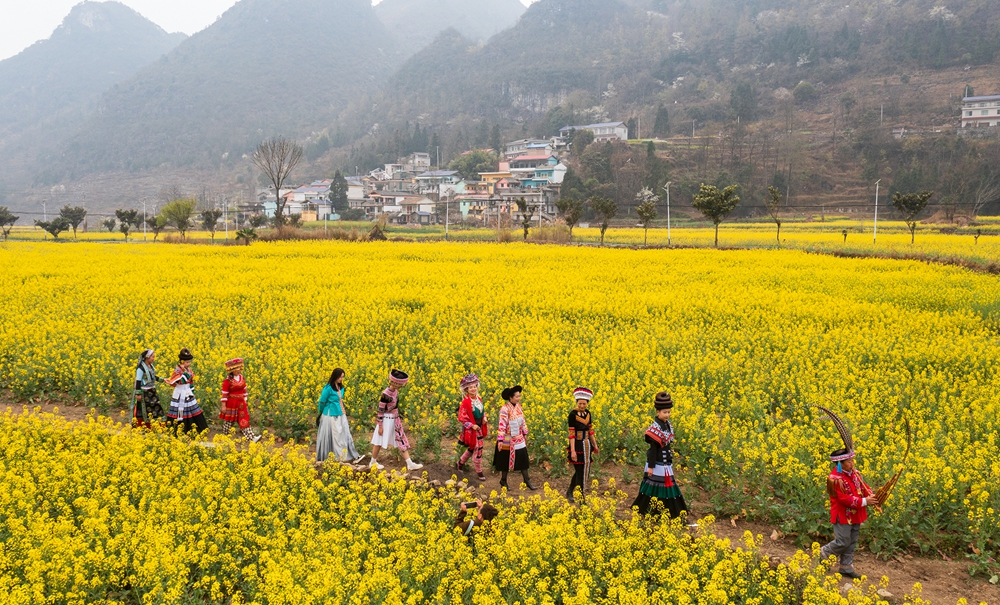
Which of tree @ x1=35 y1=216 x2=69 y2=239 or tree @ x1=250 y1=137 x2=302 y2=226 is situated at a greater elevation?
tree @ x1=250 y1=137 x2=302 y2=226

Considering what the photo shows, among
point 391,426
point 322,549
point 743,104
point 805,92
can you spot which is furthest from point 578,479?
point 805,92

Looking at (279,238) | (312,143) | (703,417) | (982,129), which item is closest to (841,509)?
(703,417)

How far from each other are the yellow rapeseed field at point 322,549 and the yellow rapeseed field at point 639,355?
68.9 inches

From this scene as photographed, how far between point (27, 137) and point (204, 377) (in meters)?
242

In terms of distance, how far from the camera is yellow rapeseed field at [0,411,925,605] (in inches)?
208

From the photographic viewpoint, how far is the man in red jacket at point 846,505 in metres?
6.09

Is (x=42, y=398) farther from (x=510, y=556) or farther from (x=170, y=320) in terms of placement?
(x=510, y=556)

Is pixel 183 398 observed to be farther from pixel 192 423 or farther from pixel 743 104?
pixel 743 104

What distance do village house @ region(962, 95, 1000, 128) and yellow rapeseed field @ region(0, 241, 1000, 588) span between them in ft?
318

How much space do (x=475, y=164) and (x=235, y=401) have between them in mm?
102376

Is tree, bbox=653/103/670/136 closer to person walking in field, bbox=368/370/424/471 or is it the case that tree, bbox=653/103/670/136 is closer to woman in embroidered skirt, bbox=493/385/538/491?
person walking in field, bbox=368/370/424/471

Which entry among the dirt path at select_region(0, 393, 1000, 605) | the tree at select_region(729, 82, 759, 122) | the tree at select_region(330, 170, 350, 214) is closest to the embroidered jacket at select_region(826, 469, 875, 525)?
the dirt path at select_region(0, 393, 1000, 605)

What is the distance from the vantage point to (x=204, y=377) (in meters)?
10.7

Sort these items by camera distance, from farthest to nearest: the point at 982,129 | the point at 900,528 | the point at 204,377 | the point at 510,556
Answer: the point at 982,129 → the point at 204,377 → the point at 900,528 → the point at 510,556
